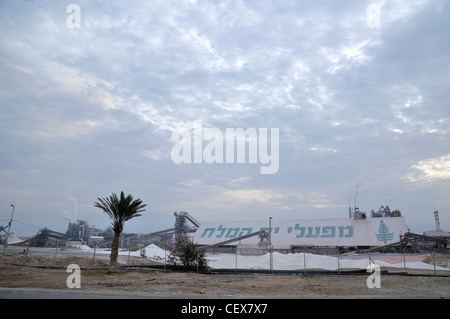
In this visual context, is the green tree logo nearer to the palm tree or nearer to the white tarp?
the white tarp

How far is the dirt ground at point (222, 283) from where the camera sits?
51.0ft

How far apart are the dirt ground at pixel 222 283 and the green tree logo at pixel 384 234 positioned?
3083 centimetres

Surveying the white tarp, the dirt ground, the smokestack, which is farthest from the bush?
the smokestack

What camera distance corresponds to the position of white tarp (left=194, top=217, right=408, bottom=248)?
5444 centimetres

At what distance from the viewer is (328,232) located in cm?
5838

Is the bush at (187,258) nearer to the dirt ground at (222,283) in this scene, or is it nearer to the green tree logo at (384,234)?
the dirt ground at (222,283)

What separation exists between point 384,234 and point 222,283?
141 ft

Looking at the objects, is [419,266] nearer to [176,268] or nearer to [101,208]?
[176,268]

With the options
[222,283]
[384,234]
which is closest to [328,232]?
[384,234]

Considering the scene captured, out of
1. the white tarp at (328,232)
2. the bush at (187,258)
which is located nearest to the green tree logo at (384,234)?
the white tarp at (328,232)

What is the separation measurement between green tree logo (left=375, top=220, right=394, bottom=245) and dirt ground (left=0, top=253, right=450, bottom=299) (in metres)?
30.8
